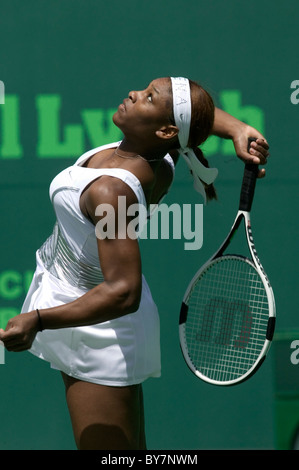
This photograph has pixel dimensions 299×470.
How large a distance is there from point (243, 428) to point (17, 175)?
1.47m

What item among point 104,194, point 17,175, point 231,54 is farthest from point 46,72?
point 104,194

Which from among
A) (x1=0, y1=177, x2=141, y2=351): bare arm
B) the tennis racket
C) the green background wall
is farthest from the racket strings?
(x1=0, y1=177, x2=141, y2=351): bare arm

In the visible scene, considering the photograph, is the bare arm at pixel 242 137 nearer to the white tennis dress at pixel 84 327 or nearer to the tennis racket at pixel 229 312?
the tennis racket at pixel 229 312

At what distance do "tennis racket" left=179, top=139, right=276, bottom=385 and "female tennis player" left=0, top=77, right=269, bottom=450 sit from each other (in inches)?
7.4

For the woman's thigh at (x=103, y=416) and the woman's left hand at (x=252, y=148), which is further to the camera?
the woman's left hand at (x=252, y=148)

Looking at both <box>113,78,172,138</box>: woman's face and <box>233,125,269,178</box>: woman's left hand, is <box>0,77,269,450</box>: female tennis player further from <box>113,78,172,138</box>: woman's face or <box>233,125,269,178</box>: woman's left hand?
<box>233,125,269,178</box>: woman's left hand

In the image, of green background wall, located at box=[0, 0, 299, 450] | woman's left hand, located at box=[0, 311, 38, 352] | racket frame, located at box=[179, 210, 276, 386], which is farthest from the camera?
green background wall, located at box=[0, 0, 299, 450]

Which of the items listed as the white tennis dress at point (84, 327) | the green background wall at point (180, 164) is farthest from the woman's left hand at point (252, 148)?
the green background wall at point (180, 164)

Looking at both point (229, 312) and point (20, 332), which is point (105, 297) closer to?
point (20, 332)

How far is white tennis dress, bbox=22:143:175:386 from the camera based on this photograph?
7.49 ft

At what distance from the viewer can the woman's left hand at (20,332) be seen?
2119 millimetres

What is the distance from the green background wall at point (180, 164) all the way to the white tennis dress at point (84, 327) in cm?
119

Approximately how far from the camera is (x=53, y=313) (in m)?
2.14
